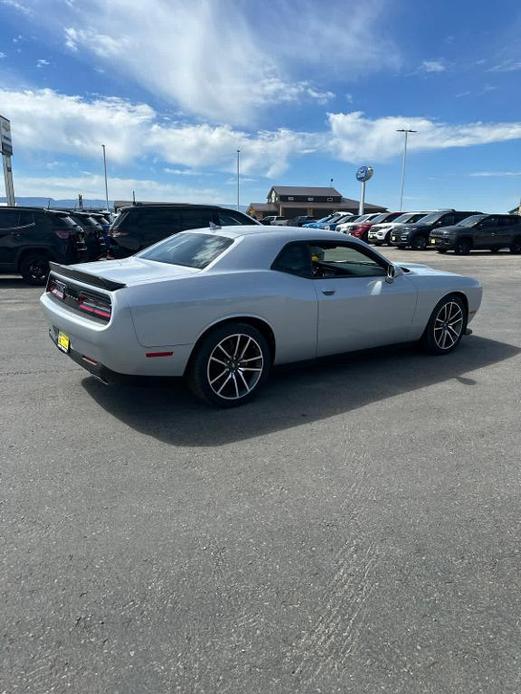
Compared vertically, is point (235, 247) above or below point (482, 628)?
above

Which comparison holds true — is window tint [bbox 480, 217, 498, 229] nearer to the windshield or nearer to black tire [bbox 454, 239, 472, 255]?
the windshield

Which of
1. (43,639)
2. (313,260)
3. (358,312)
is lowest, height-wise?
(43,639)

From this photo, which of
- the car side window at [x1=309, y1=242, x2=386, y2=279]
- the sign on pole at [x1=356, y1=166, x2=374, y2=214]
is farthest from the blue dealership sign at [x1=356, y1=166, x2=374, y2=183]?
the car side window at [x1=309, y1=242, x2=386, y2=279]

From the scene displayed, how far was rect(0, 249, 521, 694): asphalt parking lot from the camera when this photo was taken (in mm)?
1795

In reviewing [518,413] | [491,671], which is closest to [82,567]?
[491,671]

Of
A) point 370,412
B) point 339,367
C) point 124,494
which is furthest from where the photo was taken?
point 339,367

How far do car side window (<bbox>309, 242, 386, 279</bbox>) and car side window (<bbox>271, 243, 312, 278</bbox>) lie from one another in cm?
7

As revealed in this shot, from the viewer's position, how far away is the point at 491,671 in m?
1.78

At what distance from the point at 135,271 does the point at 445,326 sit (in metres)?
3.66

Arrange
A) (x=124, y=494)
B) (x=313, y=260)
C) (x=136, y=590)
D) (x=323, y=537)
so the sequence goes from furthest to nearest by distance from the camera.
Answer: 1. (x=313, y=260)
2. (x=124, y=494)
3. (x=323, y=537)
4. (x=136, y=590)

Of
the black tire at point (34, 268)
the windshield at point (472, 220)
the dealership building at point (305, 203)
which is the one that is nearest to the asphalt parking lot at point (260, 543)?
the black tire at point (34, 268)

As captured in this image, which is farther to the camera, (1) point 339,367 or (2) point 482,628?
(1) point 339,367

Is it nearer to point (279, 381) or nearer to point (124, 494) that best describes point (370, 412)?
point (279, 381)

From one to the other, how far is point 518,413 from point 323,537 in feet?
8.22
